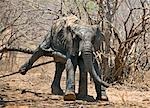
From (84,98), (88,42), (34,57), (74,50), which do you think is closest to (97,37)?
(88,42)

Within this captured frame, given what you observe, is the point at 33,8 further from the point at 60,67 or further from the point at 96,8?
the point at 60,67

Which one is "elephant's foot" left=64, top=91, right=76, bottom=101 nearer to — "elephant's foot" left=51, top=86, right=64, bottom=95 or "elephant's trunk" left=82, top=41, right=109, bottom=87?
"elephant's trunk" left=82, top=41, right=109, bottom=87

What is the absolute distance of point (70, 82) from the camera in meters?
6.15

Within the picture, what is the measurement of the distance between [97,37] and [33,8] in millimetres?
4463

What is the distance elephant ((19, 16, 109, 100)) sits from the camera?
6.00 meters

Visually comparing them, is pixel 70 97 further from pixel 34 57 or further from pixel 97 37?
pixel 34 57

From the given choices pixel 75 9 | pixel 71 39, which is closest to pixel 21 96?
pixel 71 39

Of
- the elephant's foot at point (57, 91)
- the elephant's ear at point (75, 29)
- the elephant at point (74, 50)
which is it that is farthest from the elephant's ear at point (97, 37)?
Answer: the elephant's foot at point (57, 91)

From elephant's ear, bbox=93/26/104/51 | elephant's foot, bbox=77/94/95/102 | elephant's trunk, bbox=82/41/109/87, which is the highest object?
elephant's ear, bbox=93/26/104/51

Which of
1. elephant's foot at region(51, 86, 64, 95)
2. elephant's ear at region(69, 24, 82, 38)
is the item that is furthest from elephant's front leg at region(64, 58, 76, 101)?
elephant's foot at region(51, 86, 64, 95)

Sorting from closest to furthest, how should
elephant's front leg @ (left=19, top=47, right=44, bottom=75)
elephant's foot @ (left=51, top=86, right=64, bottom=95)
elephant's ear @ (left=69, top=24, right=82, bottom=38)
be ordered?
elephant's ear @ (left=69, top=24, right=82, bottom=38), elephant's foot @ (left=51, top=86, right=64, bottom=95), elephant's front leg @ (left=19, top=47, right=44, bottom=75)

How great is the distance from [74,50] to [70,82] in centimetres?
48

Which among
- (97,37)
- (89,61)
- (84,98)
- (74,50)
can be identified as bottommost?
(84,98)

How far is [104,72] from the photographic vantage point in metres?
9.85
